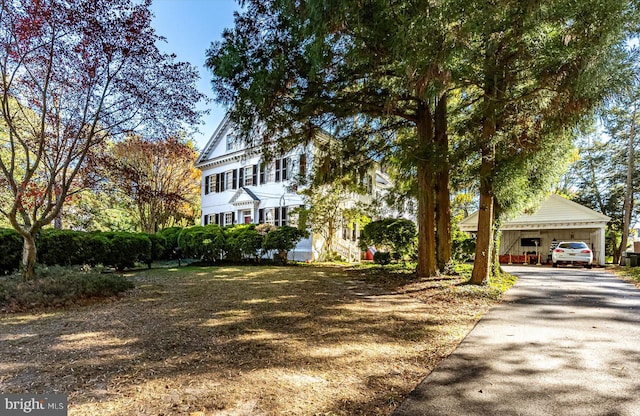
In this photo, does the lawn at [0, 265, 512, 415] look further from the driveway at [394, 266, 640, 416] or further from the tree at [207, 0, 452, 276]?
the tree at [207, 0, 452, 276]

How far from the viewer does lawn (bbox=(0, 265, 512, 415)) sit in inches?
118

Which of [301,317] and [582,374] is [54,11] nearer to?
[301,317]

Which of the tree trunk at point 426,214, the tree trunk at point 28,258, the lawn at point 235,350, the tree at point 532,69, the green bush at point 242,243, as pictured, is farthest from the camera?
the green bush at point 242,243

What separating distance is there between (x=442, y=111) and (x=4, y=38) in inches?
395

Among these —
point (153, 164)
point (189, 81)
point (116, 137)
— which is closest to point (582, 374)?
point (189, 81)

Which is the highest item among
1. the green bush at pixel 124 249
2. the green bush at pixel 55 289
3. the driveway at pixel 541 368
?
the green bush at pixel 124 249

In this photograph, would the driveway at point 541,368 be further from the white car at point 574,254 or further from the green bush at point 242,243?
the white car at point 574,254

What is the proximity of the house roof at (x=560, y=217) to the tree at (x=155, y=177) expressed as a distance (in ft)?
56.7

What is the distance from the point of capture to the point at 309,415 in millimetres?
2783

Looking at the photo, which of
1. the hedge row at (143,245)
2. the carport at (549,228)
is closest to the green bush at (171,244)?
the hedge row at (143,245)

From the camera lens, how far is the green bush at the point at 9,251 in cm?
930

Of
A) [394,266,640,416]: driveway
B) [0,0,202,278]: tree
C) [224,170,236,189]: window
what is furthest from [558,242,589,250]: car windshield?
[0,0,202,278]: tree

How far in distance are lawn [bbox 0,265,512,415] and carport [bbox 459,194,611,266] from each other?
14660 mm

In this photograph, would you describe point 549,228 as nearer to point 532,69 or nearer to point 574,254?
point 574,254
